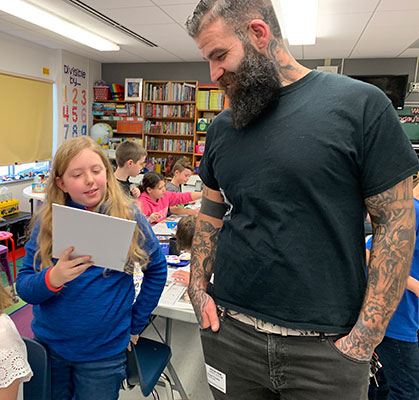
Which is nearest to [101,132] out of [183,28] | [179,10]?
[183,28]

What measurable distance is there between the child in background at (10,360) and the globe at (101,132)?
5779 mm

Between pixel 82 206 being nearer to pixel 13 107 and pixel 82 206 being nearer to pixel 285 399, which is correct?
pixel 285 399

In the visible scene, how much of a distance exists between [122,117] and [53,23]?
2.41 metres

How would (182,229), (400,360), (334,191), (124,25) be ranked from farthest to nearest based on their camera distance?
(124,25)
(182,229)
(400,360)
(334,191)

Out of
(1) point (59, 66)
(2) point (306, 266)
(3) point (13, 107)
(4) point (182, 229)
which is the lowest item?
(4) point (182, 229)

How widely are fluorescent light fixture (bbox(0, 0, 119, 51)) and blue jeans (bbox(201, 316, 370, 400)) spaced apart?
13.6ft

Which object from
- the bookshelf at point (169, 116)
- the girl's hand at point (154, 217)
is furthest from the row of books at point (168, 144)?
the girl's hand at point (154, 217)

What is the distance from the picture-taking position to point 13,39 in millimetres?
5074

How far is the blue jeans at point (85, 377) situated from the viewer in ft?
4.15

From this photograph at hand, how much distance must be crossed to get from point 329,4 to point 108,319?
3.49 meters

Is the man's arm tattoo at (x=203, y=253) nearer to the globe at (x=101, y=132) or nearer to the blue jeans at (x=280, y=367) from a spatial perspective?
the blue jeans at (x=280, y=367)

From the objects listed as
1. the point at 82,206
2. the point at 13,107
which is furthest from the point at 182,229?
the point at 13,107

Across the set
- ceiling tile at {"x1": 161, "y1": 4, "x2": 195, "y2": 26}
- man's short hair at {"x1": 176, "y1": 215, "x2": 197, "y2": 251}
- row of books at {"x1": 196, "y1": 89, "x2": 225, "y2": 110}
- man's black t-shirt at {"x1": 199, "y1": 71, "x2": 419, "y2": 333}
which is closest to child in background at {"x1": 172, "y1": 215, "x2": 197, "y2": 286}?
man's short hair at {"x1": 176, "y1": 215, "x2": 197, "y2": 251}

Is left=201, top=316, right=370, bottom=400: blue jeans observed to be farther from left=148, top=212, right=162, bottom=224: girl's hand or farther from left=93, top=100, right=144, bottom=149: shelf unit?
left=93, top=100, right=144, bottom=149: shelf unit
